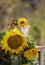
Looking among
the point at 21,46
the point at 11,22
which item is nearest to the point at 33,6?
the point at 11,22

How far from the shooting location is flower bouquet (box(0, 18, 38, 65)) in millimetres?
1006

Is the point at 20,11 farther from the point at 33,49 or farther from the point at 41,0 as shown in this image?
the point at 33,49

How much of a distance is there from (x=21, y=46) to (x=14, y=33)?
0.07 metres

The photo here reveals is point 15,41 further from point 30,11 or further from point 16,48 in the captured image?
point 30,11

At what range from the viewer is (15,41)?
998 mm

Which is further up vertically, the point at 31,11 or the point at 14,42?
the point at 31,11

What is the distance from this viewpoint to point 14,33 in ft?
3.34

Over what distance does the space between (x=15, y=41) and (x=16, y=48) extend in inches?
1.3

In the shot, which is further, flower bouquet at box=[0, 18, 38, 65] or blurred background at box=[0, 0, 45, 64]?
blurred background at box=[0, 0, 45, 64]

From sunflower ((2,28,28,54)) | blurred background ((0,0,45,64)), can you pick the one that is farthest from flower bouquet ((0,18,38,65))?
blurred background ((0,0,45,64))

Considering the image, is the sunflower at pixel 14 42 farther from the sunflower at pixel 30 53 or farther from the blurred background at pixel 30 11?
the blurred background at pixel 30 11

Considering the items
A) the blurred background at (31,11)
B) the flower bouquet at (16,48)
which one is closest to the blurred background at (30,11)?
the blurred background at (31,11)

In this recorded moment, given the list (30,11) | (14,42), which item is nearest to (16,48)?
(14,42)

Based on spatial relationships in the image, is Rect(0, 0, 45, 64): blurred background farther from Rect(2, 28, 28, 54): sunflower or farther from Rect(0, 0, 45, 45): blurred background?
Rect(2, 28, 28, 54): sunflower
